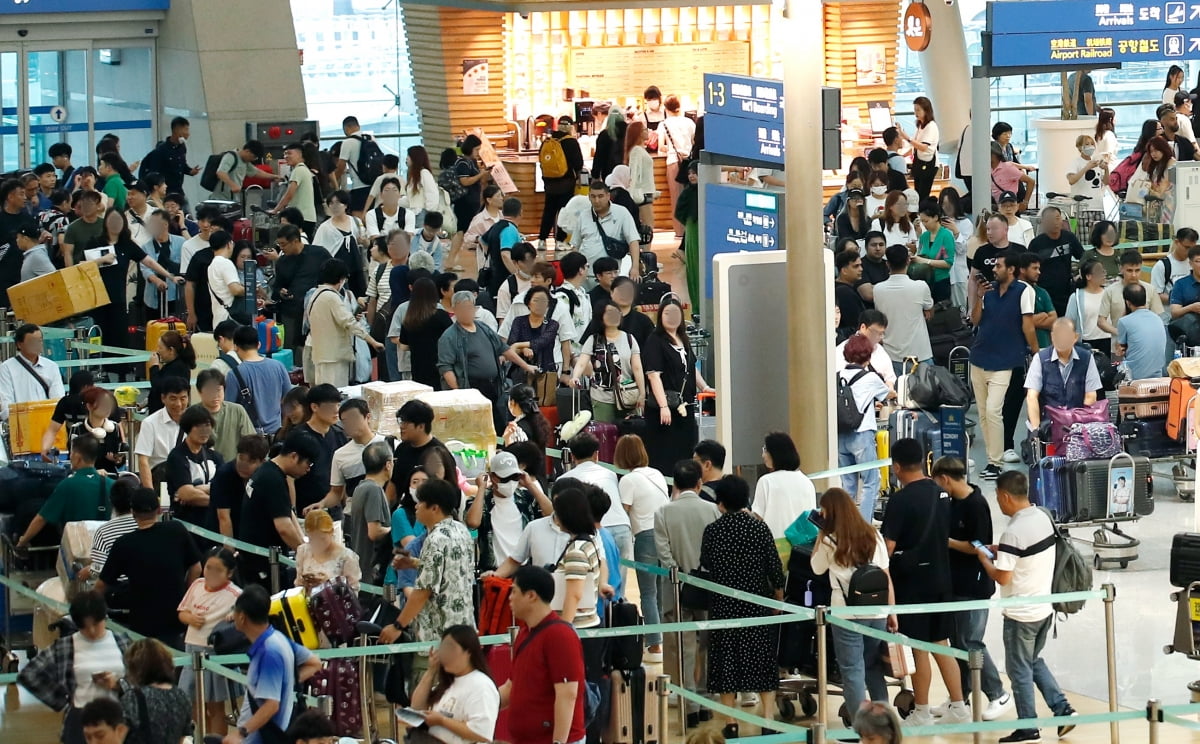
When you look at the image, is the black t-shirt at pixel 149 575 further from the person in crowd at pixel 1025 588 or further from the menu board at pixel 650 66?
the menu board at pixel 650 66

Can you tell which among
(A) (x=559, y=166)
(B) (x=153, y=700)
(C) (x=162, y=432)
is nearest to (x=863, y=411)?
(C) (x=162, y=432)

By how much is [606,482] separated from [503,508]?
1.74ft

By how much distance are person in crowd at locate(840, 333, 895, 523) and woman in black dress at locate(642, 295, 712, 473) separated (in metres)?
1.03

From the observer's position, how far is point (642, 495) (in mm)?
9898

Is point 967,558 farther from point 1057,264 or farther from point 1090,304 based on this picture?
point 1057,264

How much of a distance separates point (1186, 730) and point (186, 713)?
4706 millimetres

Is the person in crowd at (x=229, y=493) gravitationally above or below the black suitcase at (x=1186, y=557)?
above

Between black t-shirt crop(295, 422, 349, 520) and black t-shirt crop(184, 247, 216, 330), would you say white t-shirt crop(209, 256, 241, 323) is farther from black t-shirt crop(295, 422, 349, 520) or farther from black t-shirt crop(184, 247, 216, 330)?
black t-shirt crop(295, 422, 349, 520)

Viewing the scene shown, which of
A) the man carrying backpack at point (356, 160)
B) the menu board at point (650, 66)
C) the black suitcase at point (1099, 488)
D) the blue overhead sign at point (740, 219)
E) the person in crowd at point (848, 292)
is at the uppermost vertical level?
the menu board at point (650, 66)

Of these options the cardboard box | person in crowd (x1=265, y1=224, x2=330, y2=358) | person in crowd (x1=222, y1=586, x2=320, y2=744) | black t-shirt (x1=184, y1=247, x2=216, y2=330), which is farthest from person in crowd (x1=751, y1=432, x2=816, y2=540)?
the cardboard box

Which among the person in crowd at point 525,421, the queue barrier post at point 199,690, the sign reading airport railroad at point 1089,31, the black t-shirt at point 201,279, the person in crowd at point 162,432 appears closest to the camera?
the queue barrier post at point 199,690

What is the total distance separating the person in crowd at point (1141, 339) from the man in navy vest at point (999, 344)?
2.06 ft

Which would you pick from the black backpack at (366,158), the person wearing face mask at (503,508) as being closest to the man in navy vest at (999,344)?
the person wearing face mask at (503,508)

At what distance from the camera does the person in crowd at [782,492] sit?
9.70 m
